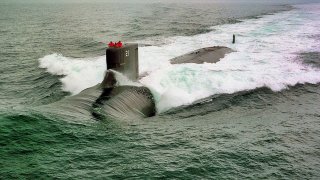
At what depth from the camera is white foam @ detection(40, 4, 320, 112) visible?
19.4 m

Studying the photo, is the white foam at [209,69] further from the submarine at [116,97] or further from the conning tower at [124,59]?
the conning tower at [124,59]

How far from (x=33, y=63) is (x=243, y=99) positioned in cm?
1904

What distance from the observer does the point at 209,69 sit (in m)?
23.6

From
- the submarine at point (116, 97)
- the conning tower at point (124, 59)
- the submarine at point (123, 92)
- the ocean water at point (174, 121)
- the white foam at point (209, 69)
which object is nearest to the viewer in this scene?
the ocean water at point (174, 121)

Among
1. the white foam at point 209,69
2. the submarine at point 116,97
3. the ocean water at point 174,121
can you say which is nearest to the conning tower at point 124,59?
the submarine at point 116,97

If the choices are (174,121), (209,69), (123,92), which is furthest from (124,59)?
(209,69)

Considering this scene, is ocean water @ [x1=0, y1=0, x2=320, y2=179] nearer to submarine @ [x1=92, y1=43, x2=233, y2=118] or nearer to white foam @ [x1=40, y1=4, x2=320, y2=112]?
white foam @ [x1=40, y1=4, x2=320, y2=112]

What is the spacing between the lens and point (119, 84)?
16.2 meters

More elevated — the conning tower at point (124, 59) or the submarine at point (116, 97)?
the conning tower at point (124, 59)

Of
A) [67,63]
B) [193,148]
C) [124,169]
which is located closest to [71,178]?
[124,169]

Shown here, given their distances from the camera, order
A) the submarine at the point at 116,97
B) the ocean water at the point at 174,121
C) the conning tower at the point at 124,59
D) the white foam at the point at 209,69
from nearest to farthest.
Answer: the ocean water at the point at 174,121, the submarine at the point at 116,97, the conning tower at the point at 124,59, the white foam at the point at 209,69

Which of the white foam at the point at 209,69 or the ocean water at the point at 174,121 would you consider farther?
the white foam at the point at 209,69

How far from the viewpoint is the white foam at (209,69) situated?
19359 millimetres

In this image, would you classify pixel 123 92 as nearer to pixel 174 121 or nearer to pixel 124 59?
pixel 124 59
